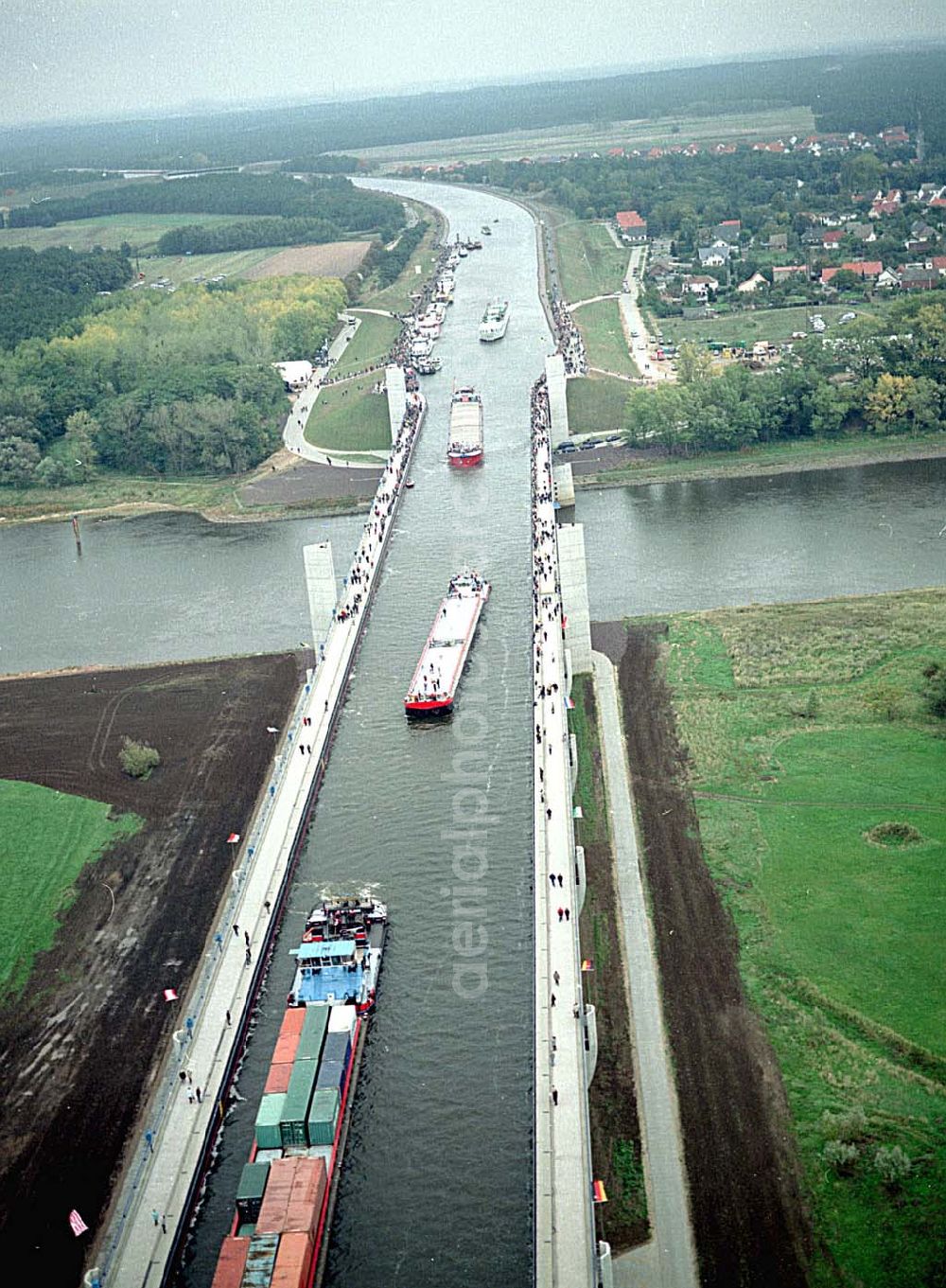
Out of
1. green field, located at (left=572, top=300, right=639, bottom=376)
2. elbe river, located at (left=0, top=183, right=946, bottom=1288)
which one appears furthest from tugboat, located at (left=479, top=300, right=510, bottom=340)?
green field, located at (left=572, top=300, right=639, bottom=376)

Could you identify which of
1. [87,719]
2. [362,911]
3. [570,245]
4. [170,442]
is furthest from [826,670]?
[570,245]

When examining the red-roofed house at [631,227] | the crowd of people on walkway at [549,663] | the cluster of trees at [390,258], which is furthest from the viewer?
the red-roofed house at [631,227]

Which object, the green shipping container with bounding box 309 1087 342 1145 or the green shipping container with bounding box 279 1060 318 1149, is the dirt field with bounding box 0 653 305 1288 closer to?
the green shipping container with bounding box 279 1060 318 1149

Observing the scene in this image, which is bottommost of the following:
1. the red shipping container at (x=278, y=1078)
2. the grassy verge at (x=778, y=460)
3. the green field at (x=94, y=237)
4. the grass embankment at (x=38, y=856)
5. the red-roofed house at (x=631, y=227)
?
the red shipping container at (x=278, y=1078)

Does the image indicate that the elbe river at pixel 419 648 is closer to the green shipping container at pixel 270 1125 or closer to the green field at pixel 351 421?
the green shipping container at pixel 270 1125

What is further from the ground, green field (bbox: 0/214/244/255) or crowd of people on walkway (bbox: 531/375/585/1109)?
green field (bbox: 0/214/244/255)

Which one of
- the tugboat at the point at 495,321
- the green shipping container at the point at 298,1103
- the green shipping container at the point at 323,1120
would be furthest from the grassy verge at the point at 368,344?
the green shipping container at the point at 323,1120
